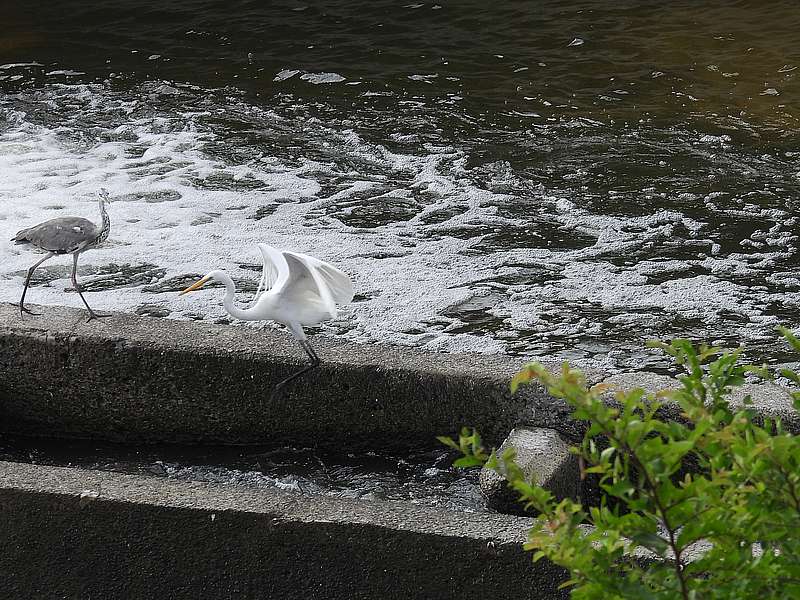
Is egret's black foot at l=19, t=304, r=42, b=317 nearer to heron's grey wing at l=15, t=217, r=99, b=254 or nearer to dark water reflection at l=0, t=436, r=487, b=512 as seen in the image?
heron's grey wing at l=15, t=217, r=99, b=254

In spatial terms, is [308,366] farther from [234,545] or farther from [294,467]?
[234,545]

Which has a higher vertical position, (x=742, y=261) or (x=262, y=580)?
(x=262, y=580)

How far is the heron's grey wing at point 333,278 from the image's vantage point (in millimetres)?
2580

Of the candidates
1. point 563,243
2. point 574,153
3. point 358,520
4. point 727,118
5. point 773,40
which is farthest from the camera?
point 773,40

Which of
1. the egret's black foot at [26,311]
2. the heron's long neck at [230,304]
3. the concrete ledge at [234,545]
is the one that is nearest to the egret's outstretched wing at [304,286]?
the heron's long neck at [230,304]

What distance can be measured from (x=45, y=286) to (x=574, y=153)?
2792 millimetres

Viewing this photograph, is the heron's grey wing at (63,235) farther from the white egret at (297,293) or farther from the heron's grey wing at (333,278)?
the heron's grey wing at (333,278)

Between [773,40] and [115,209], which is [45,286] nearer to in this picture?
[115,209]

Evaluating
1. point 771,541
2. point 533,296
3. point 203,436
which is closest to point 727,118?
point 533,296

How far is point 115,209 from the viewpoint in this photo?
17.6 feet

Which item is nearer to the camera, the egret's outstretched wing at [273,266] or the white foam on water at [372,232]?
the egret's outstretched wing at [273,266]

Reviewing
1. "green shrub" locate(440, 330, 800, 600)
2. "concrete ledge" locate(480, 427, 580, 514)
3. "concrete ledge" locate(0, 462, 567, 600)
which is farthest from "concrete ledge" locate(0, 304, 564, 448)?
"green shrub" locate(440, 330, 800, 600)

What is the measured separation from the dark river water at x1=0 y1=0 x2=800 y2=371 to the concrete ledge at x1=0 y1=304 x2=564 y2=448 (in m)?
1.06

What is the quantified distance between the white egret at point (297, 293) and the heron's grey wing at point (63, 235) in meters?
0.56
